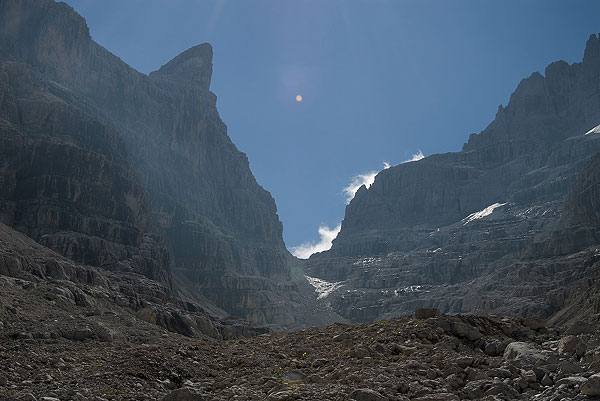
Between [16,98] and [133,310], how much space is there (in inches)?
3861

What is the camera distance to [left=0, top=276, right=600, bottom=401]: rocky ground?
17.2 meters

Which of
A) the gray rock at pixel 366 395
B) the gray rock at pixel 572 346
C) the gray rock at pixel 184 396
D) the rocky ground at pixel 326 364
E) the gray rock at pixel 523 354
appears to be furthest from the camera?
the gray rock at pixel 572 346

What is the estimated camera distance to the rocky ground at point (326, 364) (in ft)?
56.6

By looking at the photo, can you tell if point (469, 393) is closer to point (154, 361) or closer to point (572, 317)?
point (154, 361)

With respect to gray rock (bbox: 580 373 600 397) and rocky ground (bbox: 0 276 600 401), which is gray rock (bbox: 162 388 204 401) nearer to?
rocky ground (bbox: 0 276 600 401)

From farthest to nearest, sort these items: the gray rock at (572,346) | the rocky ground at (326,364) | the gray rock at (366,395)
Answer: the gray rock at (572,346) < the rocky ground at (326,364) < the gray rock at (366,395)

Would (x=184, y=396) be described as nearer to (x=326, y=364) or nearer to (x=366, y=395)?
(x=366, y=395)

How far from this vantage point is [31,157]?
130625 millimetres

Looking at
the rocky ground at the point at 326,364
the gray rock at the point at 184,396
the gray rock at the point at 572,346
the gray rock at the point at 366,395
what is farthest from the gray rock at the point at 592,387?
the gray rock at the point at 184,396

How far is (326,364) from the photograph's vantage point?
79.0ft

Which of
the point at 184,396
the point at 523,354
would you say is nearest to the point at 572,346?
the point at 523,354

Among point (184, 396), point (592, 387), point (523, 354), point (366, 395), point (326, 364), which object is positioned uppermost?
point (326, 364)

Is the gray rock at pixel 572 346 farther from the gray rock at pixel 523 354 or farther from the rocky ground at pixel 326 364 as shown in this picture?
the gray rock at pixel 523 354

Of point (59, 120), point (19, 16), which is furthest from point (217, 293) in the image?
point (19, 16)
